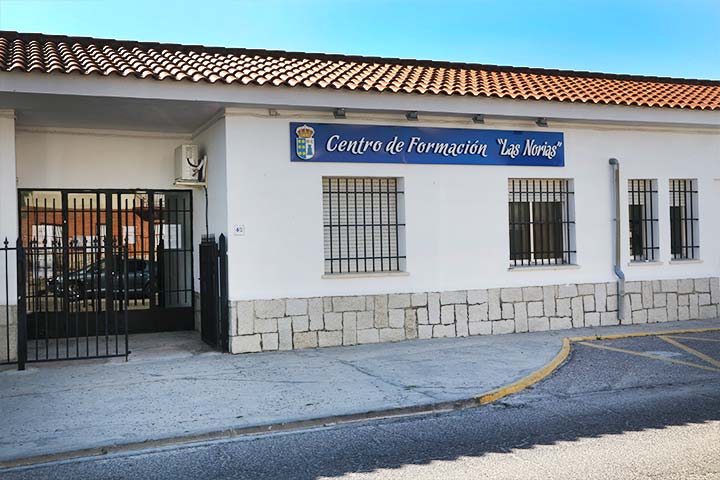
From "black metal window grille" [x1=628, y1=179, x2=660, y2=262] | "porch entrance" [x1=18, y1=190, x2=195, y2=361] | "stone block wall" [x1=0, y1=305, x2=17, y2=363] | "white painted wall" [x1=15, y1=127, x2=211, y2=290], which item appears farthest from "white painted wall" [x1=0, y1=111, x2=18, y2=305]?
"black metal window grille" [x1=628, y1=179, x2=660, y2=262]

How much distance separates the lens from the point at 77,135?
1183 centimetres

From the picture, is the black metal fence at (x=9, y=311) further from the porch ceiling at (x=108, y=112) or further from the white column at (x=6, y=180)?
the porch ceiling at (x=108, y=112)

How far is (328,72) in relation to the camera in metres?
11.5

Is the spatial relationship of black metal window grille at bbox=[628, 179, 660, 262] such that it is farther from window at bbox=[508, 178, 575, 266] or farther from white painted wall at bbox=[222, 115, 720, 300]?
window at bbox=[508, 178, 575, 266]

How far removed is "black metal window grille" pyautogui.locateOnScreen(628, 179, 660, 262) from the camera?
523 inches

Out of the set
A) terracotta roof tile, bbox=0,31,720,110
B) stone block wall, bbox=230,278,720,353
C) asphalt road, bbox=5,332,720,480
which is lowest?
asphalt road, bbox=5,332,720,480

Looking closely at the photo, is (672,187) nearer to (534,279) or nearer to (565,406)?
(534,279)

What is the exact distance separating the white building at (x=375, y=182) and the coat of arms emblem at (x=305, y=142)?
0.11 feet

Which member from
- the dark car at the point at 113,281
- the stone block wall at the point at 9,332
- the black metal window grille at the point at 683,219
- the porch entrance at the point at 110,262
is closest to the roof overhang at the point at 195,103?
the porch entrance at the point at 110,262

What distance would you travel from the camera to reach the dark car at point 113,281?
38.1ft

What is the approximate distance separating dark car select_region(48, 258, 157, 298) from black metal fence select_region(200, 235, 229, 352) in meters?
1.54

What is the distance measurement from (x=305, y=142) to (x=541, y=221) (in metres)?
4.47

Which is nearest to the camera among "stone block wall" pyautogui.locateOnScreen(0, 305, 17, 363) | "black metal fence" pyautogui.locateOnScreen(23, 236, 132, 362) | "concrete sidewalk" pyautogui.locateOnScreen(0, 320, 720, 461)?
"concrete sidewalk" pyautogui.locateOnScreen(0, 320, 720, 461)

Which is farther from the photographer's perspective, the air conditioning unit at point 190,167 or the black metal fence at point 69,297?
the air conditioning unit at point 190,167
